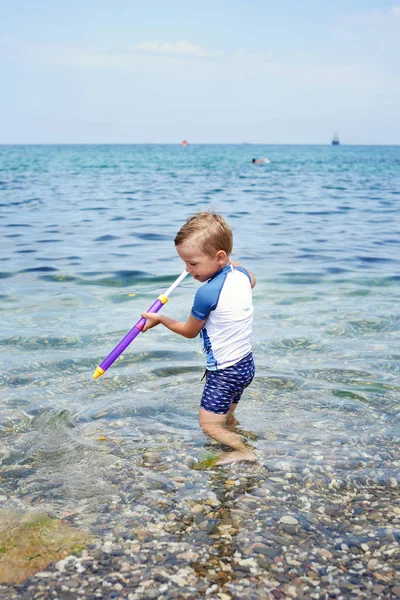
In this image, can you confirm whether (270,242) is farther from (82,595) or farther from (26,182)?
(26,182)

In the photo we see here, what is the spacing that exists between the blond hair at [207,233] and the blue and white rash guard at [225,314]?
0.25m

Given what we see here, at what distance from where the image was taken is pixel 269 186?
107ft

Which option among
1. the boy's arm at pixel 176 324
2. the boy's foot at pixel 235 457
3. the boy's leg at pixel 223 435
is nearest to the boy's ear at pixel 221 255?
the boy's arm at pixel 176 324

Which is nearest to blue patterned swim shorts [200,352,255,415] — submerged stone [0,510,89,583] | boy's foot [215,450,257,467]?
boy's foot [215,450,257,467]

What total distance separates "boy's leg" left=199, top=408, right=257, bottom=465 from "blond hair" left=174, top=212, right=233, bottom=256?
1.28m

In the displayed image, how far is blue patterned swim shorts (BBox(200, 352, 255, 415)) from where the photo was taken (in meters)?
4.71

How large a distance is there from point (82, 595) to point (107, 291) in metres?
6.80

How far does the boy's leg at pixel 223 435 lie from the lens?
4.49m

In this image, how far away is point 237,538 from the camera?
3.49 m

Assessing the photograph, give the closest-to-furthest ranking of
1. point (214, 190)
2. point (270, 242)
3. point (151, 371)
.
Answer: point (151, 371) < point (270, 242) < point (214, 190)

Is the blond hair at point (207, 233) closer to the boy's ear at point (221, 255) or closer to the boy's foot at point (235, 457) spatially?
the boy's ear at point (221, 255)

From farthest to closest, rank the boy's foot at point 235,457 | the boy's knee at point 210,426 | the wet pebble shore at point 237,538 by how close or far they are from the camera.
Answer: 1. the boy's knee at point 210,426
2. the boy's foot at point 235,457
3. the wet pebble shore at point 237,538

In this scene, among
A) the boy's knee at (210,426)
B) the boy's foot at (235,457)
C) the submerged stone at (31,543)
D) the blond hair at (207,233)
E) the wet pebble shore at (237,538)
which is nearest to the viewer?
the wet pebble shore at (237,538)

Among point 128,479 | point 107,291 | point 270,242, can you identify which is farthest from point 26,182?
point 128,479
